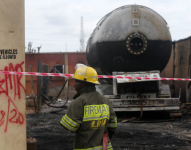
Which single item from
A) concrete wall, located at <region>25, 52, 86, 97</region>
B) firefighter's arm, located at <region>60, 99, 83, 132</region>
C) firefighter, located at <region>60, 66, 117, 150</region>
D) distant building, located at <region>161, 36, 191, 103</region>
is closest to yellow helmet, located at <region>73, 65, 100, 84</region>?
firefighter, located at <region>60, 66, 117, 150</region>

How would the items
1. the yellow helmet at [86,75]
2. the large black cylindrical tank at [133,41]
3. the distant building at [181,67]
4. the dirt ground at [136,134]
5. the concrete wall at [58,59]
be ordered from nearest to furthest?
the yellow helmet at [86,75] → the dirt ground at [136,134] → the large black cylindrical tank at [133,41] → the distant building at [181,67] → the concrete wall at [58,59]

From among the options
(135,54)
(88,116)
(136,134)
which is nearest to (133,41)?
(135,54)

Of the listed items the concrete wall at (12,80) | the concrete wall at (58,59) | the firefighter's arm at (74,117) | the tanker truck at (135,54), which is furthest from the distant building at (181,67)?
the concrete wall at (58,59)

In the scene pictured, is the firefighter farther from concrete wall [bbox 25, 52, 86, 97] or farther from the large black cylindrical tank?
concrete wall [bbox 25, 52, 86, 97]

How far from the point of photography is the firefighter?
237 centimetres

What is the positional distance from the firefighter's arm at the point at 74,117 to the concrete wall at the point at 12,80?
1343 millimetres

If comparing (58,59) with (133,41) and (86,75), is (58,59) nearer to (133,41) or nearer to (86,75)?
(133,41)

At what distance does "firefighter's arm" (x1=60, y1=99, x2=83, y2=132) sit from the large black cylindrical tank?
4.60 metres

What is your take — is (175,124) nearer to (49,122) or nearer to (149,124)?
(149,124)

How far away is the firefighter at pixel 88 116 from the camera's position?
2.37 m

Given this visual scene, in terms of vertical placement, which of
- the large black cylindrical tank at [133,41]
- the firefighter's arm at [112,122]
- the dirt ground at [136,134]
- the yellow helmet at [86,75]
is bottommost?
the dirt ground at [136,134]

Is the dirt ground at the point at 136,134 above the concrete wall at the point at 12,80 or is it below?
below

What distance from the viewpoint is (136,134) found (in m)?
5.46

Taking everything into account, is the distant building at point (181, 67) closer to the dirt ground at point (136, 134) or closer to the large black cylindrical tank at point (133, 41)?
the dirt ground at point (136, 134)
